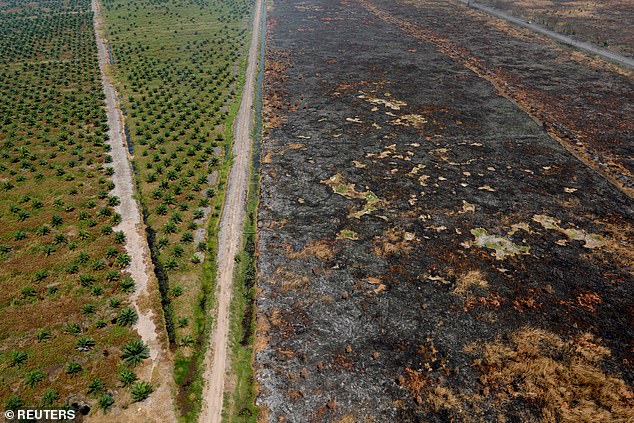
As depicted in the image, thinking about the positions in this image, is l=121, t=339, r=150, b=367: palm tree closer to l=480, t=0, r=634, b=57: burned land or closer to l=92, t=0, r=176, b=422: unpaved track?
l=92, t=0, r=176, b=422: unpaved track

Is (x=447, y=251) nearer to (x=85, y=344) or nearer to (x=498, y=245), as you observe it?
(x=498, y=245)

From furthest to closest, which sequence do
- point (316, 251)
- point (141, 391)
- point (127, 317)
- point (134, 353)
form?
point (316, 251) < point (127, 317) < point (134, 353) < point (141, 391)

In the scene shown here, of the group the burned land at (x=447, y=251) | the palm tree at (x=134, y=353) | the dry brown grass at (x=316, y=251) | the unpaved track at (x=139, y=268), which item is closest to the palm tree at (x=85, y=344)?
the palm tree at (x=134, y=353)

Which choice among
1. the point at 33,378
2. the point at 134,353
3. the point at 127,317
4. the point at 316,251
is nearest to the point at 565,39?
the point at 316,251

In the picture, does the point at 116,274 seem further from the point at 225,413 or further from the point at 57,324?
the point at 225,413

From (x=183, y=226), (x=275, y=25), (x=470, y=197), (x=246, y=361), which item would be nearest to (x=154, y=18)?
(x=275, y=25)

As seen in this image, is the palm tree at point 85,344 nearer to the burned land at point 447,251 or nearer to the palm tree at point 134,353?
the palm tree at point 134,353
